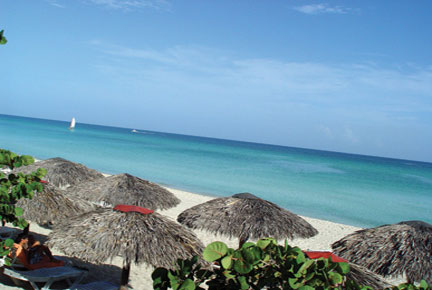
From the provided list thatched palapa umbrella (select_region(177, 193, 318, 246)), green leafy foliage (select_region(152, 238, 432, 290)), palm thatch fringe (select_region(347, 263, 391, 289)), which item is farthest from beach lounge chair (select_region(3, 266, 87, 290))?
green leafy foliage (select_region(152, 238, 432, 290))

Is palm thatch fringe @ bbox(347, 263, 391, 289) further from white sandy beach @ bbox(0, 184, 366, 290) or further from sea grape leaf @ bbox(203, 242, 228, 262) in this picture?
sea grape leaf @ bbox(203, 242, 228, 262)

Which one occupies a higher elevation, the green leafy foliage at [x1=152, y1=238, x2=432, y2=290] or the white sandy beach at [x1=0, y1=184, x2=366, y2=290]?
the green leafy foliage at [x1=152, y1=238, x2=432, y2=290]

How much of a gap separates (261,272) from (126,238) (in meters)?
3.12

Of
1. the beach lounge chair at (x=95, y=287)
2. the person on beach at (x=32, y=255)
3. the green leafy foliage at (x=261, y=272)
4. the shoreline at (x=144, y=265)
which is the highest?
the green leafy foliage at (x=261, y=272)

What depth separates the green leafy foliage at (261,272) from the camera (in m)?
2.18

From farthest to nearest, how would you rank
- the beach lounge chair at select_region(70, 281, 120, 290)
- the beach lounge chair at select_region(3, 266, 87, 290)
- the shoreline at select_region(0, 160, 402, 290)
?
the shoreline at select_region(0, 160, 402, 290) < the beach lounge chair at select_region(70, 281, 120, 290) < the beach lounge chair at select_region(3, 266, 87, 290)

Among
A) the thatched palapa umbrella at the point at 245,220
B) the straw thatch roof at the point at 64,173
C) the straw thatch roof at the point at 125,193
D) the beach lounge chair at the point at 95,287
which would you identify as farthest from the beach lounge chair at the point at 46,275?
the straw thatch roof at the point at 64,173

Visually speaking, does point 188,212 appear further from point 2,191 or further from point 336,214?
point 336,214

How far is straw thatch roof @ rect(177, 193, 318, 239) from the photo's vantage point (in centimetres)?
699

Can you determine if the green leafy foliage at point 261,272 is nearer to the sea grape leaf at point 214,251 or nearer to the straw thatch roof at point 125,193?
the sea grape leaf at point 214,251

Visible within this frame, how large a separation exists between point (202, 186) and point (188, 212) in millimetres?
16771

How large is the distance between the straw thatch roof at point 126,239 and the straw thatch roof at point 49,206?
1542 mm

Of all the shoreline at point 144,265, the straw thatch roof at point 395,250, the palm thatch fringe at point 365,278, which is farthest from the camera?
the shoreline at point 144,265

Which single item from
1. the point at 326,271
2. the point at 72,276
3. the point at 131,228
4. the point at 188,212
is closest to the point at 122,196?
the point at 188,212
